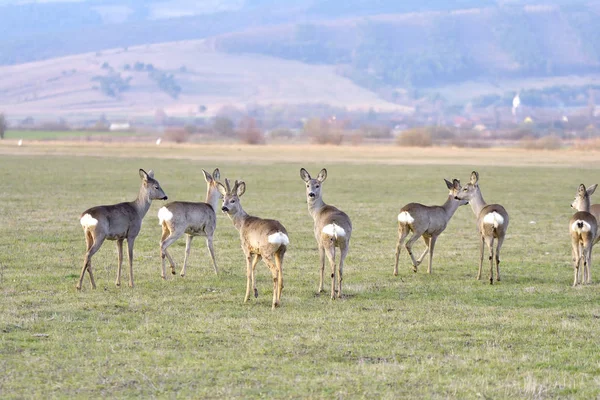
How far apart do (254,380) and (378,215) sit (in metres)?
19.7

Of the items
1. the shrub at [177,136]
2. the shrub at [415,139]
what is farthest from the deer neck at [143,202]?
the shrub at [177,136]

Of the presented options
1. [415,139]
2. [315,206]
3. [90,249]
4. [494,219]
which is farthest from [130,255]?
[415,139]

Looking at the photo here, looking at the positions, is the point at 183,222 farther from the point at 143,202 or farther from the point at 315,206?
the point at 315,206

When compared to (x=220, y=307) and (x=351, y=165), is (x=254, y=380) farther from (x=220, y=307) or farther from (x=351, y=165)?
(x=351, y=165)

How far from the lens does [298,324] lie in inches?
535

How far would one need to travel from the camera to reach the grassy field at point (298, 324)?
10.8m

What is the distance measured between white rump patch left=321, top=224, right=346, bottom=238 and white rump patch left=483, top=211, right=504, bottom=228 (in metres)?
3.22

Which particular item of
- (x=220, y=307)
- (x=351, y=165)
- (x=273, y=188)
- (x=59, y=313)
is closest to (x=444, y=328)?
(x=220, y=307)

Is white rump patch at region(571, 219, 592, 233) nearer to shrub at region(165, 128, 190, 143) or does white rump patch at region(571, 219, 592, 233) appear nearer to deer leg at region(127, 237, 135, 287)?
deer leg at region(127, 237, 135, 287)

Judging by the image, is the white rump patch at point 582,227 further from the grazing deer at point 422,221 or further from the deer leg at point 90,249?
the deer leg at point 90,249

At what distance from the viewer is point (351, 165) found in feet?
207

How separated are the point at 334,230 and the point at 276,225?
1.04 m

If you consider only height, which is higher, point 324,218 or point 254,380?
point 324,218

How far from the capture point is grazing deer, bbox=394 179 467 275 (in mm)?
18578
